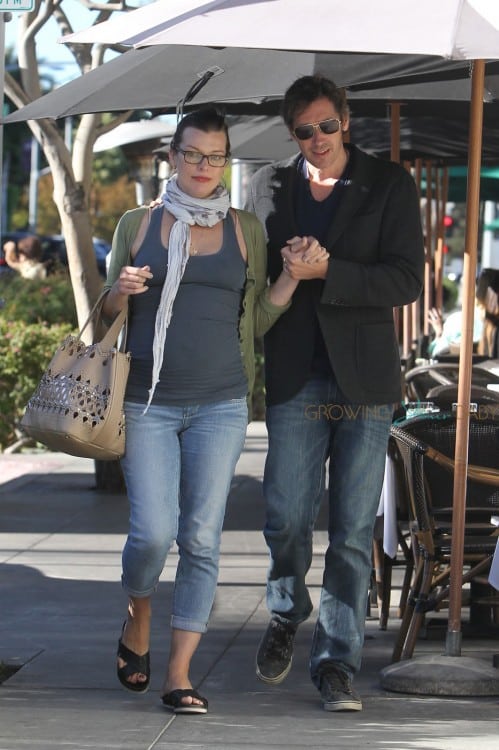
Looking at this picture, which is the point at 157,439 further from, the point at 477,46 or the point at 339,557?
the point at 477,46

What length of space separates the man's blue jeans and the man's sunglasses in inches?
32.0

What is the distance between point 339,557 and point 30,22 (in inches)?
286

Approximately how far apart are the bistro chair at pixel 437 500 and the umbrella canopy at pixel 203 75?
4.66 feet

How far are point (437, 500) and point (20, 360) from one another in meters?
7.27

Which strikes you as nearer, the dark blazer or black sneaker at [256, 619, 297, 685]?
the dark blazer

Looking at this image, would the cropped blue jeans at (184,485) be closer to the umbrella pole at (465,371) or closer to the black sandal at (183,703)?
the black sandal at (183,703)

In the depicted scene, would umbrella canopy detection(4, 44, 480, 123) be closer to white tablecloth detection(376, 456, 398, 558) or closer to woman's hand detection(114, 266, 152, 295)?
woman's hand detection(114, 266, 152, 295)

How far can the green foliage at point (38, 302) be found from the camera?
1431cm

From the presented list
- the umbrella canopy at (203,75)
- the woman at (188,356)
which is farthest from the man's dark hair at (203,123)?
the umbrella canopy at (203,75)

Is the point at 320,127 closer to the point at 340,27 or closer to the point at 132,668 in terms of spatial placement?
the point at 340,27

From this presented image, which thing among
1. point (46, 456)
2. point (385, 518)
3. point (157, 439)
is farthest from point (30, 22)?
point (157, 439)

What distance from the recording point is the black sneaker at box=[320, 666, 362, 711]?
4984mm

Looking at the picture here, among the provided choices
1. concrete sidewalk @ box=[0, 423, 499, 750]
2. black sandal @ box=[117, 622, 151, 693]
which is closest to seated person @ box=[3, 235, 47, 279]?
concrete sidewalk @ box=[0, 423, 499, 750]

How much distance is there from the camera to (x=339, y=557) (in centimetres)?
506
